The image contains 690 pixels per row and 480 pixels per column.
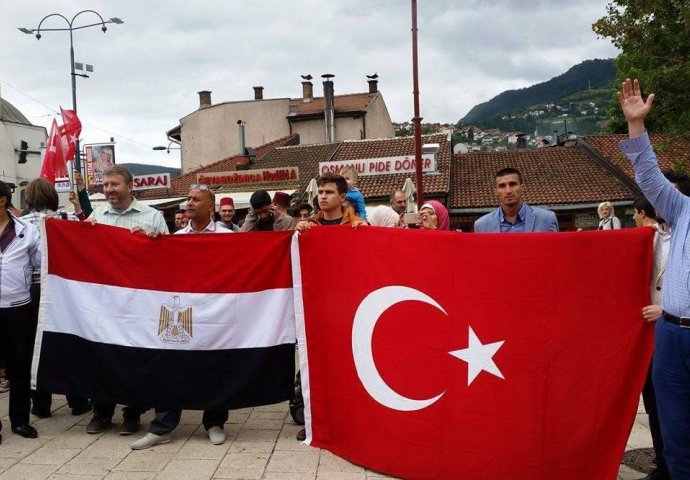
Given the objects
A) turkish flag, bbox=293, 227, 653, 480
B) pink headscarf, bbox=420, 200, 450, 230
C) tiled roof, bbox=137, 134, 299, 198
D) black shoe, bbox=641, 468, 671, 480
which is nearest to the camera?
turkish flag, bbox=293, 227, 653, 480

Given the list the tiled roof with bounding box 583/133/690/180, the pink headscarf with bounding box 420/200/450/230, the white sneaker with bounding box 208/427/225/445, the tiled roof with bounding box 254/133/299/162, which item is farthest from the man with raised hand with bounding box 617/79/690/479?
the tiled roof with bounding box 254/133/299/162

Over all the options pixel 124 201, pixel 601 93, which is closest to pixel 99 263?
pixel 124 201

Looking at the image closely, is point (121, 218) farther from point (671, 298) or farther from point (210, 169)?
point (210, 169)

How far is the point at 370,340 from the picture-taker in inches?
150

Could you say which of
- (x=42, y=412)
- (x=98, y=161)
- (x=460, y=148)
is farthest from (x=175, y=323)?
(x=460, y=148)

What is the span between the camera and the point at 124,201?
4.77 metres

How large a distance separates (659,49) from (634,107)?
1354 centimetres

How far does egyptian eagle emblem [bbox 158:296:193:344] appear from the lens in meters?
4.42

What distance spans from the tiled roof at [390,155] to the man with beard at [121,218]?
929 inches

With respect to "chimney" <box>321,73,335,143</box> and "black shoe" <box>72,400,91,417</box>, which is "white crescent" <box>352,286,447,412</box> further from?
"chimney" <box>321,73,335,143</box>

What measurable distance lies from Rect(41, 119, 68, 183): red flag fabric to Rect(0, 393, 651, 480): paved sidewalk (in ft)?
11.6

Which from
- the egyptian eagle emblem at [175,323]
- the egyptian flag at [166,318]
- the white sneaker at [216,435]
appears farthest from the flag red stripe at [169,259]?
the white sneaker at [216,435]

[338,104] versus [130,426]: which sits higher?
[338,104]

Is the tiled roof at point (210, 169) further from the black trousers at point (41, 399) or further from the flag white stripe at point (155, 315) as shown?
the flag white stripe at point (155, 315)
